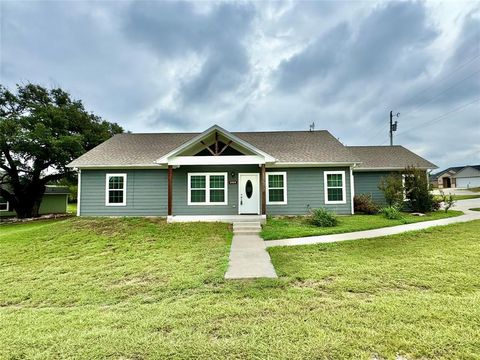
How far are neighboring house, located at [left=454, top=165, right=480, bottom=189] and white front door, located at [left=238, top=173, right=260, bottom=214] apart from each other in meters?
53.3

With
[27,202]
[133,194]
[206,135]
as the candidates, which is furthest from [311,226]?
[27,202]

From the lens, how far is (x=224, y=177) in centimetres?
1306

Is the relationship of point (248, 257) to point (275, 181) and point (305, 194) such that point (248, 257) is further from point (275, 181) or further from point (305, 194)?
point (305, 194)

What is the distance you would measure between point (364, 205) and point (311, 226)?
4.87 m

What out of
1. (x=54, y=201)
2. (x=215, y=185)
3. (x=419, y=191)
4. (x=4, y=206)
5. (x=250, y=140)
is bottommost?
(x=4, y=206)

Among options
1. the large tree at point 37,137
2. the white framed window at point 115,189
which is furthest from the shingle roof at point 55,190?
the white framed window at point 115,189

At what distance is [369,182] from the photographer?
49.1 feet

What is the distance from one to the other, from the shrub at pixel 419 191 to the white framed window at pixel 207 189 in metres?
10.4

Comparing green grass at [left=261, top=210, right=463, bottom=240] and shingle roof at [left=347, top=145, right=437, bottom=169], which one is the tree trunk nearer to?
green grass at [left=261, top=210, right=463, bottom=240]

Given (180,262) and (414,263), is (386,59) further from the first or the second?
(180,262)

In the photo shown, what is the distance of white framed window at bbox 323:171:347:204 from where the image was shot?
13.1 metres

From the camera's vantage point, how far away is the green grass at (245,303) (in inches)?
111

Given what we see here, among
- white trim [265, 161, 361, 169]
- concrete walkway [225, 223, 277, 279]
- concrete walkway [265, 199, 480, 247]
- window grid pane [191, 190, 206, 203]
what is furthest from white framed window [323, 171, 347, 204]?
window grid pane [191, 190, 206, 203]

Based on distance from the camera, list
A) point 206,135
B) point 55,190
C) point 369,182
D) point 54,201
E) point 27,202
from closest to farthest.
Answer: point 206,135 → point 369,182 → point 27,202 → point 55,190 → point 54,201
